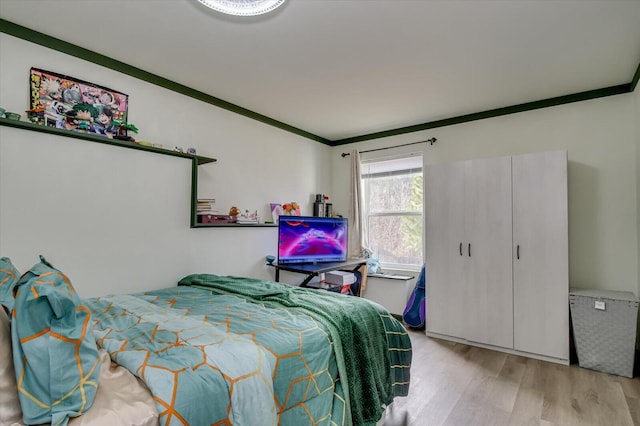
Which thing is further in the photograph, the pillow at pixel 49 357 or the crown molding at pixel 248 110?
the crown molding at pixel 248 110

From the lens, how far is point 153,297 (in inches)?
89.7

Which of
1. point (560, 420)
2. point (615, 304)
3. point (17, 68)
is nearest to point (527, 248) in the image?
point (615, 304)

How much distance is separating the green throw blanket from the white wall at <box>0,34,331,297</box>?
891mm

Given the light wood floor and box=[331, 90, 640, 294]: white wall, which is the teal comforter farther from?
box=[331, 90, 640, 294]: white wall

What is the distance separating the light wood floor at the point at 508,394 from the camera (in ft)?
6.76

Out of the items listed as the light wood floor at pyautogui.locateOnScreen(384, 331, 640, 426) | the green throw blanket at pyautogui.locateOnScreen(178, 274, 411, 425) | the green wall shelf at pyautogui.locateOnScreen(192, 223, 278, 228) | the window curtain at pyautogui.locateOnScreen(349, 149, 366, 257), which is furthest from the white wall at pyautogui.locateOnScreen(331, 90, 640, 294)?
the green wall shelf at pyautogui.locateOnScreen(192, 223, 278, 228)

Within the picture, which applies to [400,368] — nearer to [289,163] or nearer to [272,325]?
[272,325]

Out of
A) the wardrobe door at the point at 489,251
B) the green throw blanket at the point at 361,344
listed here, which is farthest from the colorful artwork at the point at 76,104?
the wardrobe door at the point at 489,251

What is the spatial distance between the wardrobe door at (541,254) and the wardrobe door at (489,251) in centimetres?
8

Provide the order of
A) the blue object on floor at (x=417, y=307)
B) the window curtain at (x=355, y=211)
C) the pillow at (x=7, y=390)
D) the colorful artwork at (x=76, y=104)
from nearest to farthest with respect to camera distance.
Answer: the pillow at (x=7, y=390), the colorful artwork at (x=76, y=104), the blue object on floor at (x=417, y=307), the window curtain at (x=355, y=211)

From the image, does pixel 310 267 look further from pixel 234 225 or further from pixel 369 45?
pixel 369 45

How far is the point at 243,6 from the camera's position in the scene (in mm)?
1859

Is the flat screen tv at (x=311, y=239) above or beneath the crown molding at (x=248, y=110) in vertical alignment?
beneath

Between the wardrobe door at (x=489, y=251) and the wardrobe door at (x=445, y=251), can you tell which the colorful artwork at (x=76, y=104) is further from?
the wardrobe door at (x=489, y=251)
